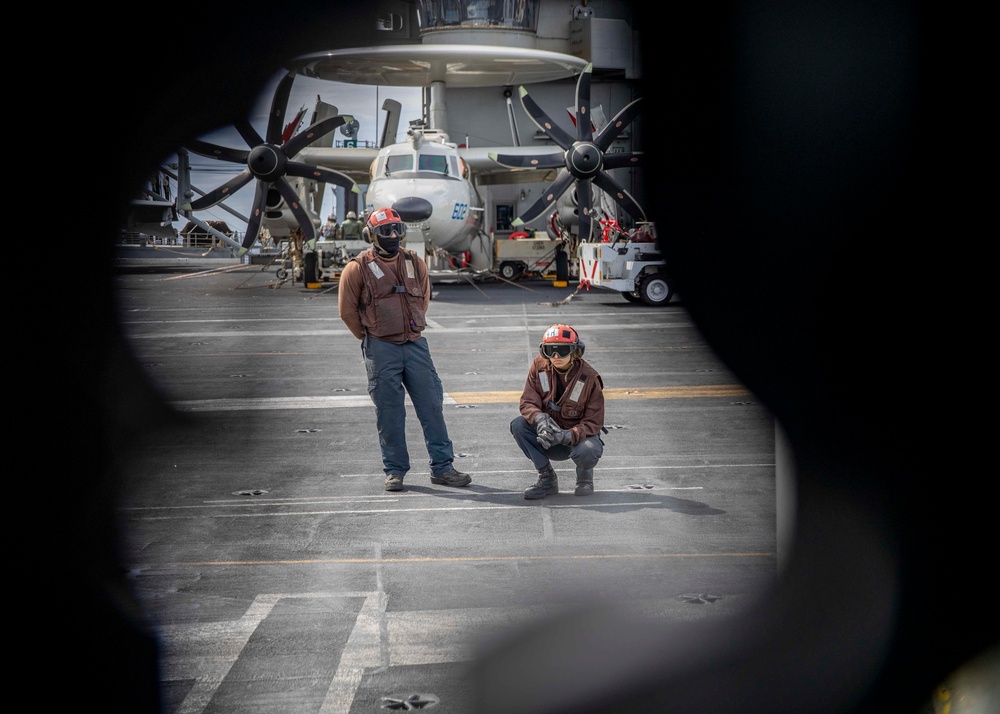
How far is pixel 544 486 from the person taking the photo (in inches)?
237

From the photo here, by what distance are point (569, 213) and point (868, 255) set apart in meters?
24.4

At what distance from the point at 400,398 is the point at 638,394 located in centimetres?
378

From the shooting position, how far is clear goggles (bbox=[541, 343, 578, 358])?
583cm

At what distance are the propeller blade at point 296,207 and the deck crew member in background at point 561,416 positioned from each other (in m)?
16.6

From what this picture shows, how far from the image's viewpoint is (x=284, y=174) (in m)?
21.7

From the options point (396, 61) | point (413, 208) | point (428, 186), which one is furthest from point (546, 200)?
point (396, 61)

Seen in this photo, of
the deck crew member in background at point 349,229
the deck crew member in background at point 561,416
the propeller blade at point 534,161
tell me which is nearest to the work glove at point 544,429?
the deck crew member in background at point 561,416

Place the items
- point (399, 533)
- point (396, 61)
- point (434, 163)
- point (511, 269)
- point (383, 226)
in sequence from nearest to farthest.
→ point (396, 61), point (399, 533), point (383, 226), point (434, 163), point (511, 269)

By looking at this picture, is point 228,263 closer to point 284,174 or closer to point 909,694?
point 284,174

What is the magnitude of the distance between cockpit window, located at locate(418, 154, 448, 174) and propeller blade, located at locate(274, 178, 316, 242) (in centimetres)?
276

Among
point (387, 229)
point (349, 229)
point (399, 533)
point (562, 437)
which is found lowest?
point (349, 229)

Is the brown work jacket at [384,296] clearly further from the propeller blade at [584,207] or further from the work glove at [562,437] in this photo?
the propeller blade at [584,207]

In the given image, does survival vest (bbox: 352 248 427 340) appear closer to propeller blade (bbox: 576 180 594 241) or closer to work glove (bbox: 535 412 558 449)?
work glove (bbox: 535 412 558 449)

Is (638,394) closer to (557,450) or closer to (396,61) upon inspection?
(557,450)
